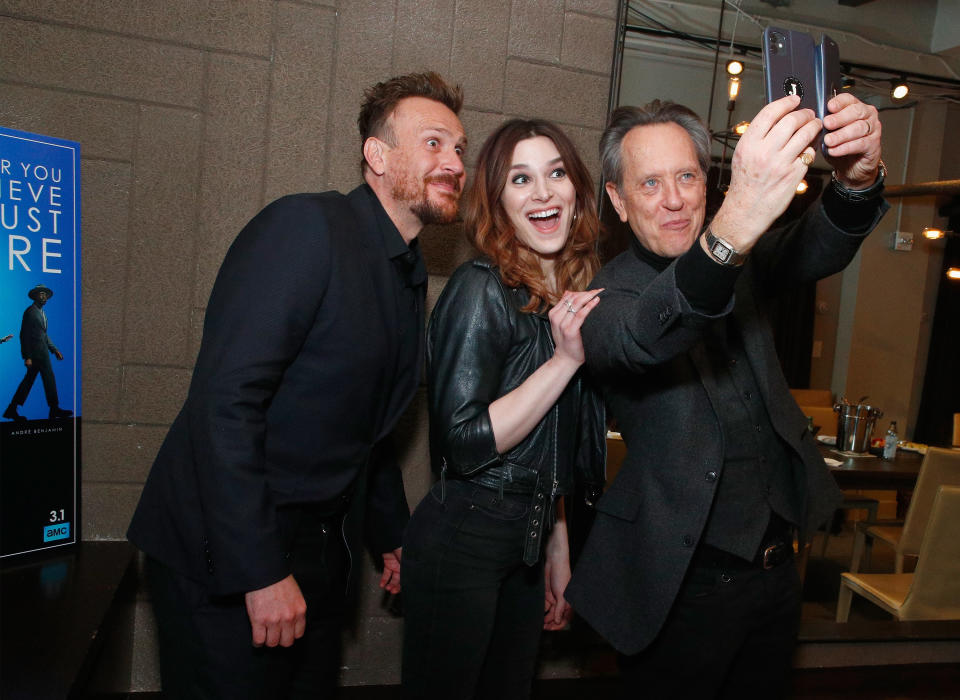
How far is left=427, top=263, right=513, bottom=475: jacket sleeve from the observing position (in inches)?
59.0

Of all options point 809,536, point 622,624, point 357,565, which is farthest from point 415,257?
point 809,536

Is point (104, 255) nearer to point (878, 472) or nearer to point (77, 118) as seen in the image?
point (77, 118)

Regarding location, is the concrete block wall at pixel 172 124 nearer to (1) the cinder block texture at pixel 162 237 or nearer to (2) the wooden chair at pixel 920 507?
(1) the cinder block texture at pixel 162 237

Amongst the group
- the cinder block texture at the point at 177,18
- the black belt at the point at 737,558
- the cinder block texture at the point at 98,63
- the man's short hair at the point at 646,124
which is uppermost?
the cinder block texture at the point at 177,18

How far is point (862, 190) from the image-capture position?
1276mm

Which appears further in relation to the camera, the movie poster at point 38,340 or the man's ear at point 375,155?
the movie poster at point 38,340

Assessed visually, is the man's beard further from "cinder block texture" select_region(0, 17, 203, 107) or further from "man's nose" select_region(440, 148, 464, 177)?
"cinder block texture" select_region(0, 17, 203, 107)

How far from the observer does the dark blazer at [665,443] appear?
129 cm

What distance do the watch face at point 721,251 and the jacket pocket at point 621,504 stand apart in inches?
21.4

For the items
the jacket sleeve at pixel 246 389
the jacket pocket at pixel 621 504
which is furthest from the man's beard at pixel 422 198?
the jacket pocket at pixel 621 504

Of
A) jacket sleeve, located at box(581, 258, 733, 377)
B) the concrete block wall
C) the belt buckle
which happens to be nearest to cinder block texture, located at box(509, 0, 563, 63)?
the concrete block wall

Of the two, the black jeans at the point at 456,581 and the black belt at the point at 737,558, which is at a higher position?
the black belt at the point at 737,558

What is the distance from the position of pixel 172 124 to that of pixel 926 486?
3.40 m

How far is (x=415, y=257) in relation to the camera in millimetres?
1640
